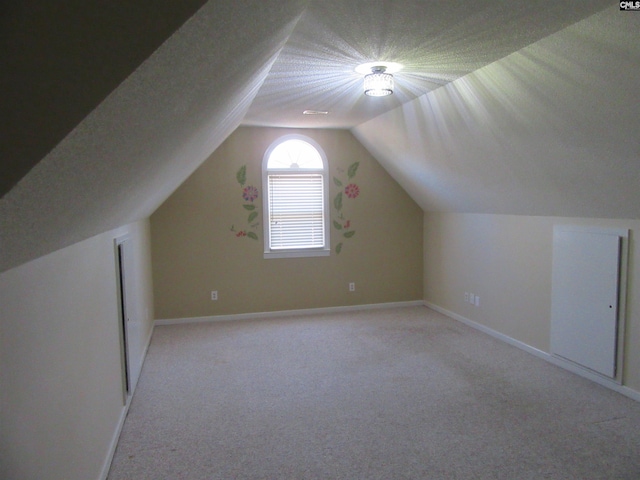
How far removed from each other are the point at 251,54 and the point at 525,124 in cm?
219

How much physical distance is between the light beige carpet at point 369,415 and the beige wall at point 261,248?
3.05 feet

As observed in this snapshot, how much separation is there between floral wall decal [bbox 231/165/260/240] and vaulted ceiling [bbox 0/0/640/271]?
1.45m

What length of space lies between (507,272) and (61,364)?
13.3 feet

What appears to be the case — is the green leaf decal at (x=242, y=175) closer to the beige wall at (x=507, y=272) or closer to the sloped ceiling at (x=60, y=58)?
the beige wall at (x=507, y=272)

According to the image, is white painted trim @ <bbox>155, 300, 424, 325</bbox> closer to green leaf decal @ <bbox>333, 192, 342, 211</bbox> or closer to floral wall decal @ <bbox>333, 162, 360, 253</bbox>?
floral wall decal @ <bbox>333, 162, 360, 253</bbox>

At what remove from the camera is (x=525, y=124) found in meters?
2.92

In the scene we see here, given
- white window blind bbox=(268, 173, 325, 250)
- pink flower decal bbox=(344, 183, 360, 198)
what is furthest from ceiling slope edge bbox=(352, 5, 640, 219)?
white window blind bbox=(268, 173, 325, 250)

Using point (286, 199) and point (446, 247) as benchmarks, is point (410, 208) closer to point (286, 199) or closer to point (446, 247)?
point (446, 247)

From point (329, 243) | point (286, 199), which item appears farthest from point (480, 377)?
point (286, 199)

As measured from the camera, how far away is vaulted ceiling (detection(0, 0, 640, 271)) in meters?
0.70

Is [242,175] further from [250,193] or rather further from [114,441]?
[114,441]

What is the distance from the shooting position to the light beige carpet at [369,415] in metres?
2.42

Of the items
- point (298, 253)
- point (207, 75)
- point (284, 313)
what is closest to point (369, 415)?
point (207, 75)

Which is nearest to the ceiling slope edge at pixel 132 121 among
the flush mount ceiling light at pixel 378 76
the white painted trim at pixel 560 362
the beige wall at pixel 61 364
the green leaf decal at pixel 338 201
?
the beige wall at pixel 61 364
